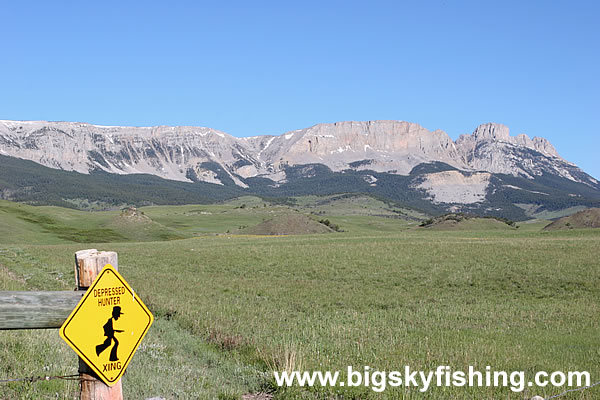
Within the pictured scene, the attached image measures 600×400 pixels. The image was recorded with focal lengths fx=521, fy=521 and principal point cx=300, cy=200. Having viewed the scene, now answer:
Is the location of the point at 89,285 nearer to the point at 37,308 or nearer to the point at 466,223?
the point at 37,308

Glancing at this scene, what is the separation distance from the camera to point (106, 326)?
19.7 ft

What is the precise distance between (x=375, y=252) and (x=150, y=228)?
62.4 metres

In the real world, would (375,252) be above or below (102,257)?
below

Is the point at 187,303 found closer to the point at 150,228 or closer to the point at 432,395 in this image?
the point at 432,395

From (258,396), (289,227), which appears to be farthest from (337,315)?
(289,227)

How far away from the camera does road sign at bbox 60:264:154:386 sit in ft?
19.1

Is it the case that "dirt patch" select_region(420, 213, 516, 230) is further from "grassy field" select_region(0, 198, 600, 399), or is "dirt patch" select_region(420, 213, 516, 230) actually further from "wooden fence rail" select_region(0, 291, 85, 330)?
"wooden fence rail" select_region(0, 291, 85, 330)

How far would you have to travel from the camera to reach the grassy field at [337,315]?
367 inches

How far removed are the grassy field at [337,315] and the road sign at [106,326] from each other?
245 centimetres

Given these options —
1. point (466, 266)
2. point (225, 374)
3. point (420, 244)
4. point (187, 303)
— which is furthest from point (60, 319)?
point (420, 244)

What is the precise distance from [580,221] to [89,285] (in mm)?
96167

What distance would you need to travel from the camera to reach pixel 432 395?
8875 millimetres

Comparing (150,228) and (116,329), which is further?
(150,228)

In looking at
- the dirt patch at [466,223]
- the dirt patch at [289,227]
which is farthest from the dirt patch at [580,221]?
the dirt patch at [289,227]
